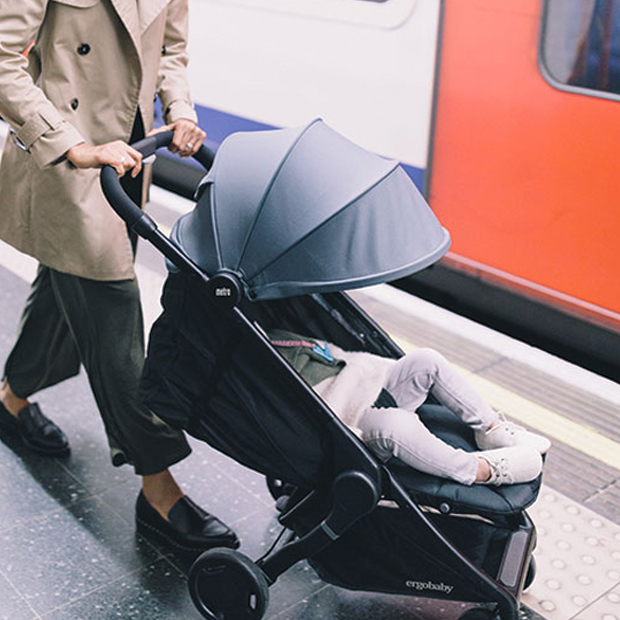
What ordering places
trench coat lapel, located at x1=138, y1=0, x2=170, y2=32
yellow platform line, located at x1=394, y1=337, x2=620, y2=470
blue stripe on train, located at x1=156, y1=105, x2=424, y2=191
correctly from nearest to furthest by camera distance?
trench coat lapel, located at x1=138, y1=0, x2=170, y2=32 < yellow platform line, located at x1=394, y1=337, x2=620, y2=470 < blue stripe on train, located at x1=156, y1=105, x2=424, y2=191

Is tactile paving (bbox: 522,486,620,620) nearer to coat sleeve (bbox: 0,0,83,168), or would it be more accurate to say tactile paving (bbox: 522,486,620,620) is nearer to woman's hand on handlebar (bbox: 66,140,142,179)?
woman's hand on handlebar (bbox: 66,140,142,179)

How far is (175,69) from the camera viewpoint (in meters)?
2.76

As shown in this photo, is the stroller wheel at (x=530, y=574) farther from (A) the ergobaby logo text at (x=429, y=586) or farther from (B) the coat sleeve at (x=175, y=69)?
(B) the coat sleeve at (x=175, y=69)

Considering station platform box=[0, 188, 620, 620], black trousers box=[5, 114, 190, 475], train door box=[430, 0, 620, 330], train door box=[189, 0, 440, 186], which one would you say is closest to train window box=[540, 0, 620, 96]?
train door box=[430, 0, 620, 330]

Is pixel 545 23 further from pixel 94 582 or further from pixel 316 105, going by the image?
pixel 94 582

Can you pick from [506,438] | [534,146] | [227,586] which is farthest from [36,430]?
[534,146]

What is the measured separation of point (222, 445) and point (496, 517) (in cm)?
65

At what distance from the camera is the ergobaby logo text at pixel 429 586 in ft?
7.14

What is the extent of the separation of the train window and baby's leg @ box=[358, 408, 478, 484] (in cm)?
178

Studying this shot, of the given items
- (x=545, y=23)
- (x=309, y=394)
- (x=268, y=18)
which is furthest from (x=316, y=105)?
(x=309, y=394)

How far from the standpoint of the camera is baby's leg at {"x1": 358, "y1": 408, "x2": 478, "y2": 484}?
6.91 ft

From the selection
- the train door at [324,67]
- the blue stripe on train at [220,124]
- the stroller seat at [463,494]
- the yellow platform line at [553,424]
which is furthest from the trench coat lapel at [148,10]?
the blue stripe on train at [220,124]

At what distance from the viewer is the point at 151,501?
107 inches

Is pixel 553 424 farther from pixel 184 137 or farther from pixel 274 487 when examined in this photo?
pixel 184 137
